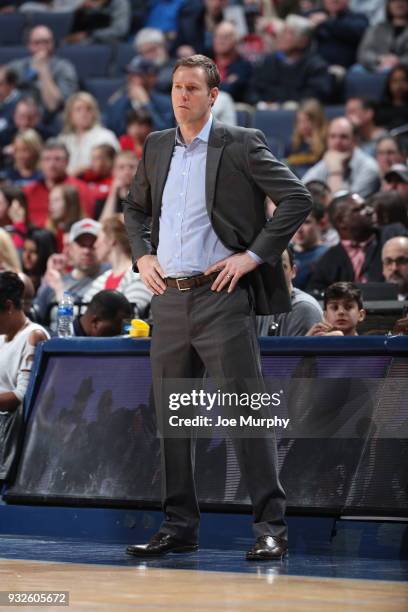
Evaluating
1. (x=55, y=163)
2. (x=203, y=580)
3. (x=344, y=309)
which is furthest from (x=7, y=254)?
(x=203, y=580)

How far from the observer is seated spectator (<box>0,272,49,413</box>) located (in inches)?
237

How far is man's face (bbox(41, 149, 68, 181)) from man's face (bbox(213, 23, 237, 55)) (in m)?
2.11

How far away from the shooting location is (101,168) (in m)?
10.7

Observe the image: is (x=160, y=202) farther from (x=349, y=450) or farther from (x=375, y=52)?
(x=375, y=52)

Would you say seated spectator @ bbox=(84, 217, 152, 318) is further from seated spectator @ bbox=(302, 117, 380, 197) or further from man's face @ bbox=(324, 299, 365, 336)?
seated spectator @ bbox=(302, 117, 380, 197)

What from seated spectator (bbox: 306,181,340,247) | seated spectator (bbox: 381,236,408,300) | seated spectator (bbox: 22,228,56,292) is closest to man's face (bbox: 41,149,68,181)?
seated spectator (bbox: 22,228,56,292)

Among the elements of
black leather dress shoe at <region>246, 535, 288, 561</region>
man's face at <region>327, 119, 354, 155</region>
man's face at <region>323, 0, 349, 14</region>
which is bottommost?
black leather dress shoe at <region>246, 535, 288, 561</region>

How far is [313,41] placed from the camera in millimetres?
12031

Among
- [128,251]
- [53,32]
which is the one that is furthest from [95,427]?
[53,32]

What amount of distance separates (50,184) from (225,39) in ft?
7.51

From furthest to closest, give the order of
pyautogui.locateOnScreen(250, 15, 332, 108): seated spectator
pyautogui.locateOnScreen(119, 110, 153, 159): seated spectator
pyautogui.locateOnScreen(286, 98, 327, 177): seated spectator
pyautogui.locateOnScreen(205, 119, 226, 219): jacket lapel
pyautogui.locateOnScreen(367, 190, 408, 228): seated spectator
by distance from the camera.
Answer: pyautogui.locateOnScreen(250, 15, 332, 108): seated spectator → pyautogui.locateOnScreen(119, 110, 153, 159): seated spectator → pyautogui.locateOnScreen(286, 98, 327, 177): seated spectator → pyautogui.locateOnScreen(367, 190, 408, 228): seated spectator → pyautogui.locateOnScreen(205, 119, 226, 219): jacket lapel

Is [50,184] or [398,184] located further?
[50,184]

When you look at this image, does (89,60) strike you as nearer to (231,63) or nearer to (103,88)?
(103,88)

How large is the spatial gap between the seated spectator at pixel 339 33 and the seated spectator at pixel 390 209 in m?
3.97
